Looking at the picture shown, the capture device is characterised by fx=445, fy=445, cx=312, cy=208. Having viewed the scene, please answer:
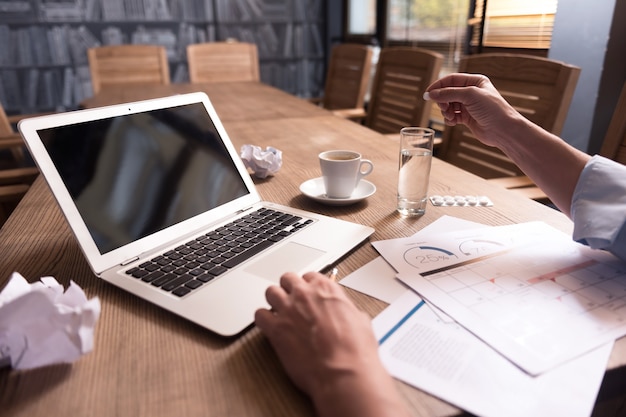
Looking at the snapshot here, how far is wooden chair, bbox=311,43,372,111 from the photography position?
235 cm

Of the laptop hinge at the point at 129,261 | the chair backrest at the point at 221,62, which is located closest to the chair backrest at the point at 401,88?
the chair backrest at the point at 221,62

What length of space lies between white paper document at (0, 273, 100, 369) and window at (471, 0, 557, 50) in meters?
2.21

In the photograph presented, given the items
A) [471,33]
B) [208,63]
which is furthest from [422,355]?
[208,63]

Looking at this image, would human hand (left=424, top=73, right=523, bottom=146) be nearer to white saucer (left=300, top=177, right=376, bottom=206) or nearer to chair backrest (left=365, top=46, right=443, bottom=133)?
white saucer (left=300, top=177, right=376, bottom=206)

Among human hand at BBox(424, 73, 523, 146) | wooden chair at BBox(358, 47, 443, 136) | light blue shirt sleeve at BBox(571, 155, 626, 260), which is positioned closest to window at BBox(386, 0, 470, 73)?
wooden chair at BBox(358, 47, 443, 136)

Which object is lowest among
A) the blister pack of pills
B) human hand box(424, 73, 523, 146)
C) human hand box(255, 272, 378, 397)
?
the blister pack of pills

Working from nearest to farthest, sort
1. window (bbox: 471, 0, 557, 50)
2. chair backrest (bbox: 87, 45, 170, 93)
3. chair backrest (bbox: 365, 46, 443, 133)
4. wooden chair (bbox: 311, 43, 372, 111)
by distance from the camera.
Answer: chair backrest (bbox: 365, 46, 443, 133), window (bbox: 471, 0, 557, 50), wooden chair (bbox: 311, 43, 372, 111), chair backrest (bbox: 87, 45, 170, 93)

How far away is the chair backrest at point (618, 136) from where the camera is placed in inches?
39.3

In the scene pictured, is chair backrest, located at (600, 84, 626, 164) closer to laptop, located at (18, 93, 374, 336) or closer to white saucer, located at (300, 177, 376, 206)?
white saucer, located at (300, 177, 376, 206)

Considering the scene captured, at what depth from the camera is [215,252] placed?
646mm

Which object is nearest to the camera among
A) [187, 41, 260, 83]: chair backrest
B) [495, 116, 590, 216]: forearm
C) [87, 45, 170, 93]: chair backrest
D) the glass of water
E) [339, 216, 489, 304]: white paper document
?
[339, 216, 489, 304]: white paper document

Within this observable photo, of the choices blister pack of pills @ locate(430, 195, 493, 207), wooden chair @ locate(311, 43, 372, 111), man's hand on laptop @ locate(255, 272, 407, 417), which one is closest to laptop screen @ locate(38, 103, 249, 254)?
man's hand on laptop @ locate(255, 272, 407, 417)

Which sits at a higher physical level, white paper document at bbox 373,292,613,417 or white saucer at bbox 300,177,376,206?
white saucer at bbox 300,177,376,206

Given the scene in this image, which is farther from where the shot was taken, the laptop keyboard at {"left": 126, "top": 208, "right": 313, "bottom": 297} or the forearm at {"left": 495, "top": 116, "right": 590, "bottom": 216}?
the forearm at {"left": 495, "top": 116, "right": 590, "bottom": 216}
